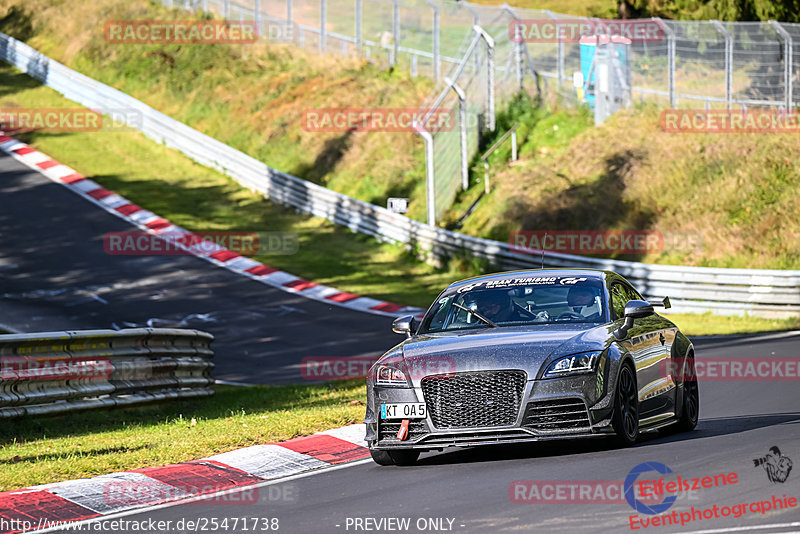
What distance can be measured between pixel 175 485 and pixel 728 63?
942 inches

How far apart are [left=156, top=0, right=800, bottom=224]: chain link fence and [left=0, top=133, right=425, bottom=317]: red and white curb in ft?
17.1

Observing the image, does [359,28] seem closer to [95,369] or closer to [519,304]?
[95,369]

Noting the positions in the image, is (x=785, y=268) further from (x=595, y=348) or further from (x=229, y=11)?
(x=229, y=11)

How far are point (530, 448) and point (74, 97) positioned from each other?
120 feet

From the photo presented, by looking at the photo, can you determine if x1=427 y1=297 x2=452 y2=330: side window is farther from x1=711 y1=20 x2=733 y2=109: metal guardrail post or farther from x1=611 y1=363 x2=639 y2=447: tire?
x1=711 y1=20 x2=733 y2=109: metal guardrail post

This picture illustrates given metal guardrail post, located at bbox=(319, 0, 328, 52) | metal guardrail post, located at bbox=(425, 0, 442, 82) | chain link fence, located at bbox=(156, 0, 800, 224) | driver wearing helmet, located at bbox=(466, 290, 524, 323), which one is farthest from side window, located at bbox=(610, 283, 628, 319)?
metal guardrail post, located at bbox=(319, 0, 328, 52)

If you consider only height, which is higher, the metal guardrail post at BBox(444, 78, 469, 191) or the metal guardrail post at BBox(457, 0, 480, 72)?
the metal guardrail post at BBox(457, 0, 480, 72)

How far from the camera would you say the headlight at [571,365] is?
8.37m


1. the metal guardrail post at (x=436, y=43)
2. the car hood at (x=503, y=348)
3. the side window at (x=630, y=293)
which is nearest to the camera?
the car hood at (x=503, y=348)

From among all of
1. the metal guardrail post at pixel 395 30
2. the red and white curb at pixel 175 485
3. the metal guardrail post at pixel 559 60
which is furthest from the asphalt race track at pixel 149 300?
the metal guardrail post at pixel 395 30

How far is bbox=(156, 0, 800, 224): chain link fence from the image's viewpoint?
96.3ft

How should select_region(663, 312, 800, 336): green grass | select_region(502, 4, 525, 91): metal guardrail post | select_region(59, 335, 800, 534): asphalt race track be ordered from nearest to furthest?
select_region(59, 335, 800, 534): asphalt race track < select_region(663, 312, 800, 336): green grass < select_region(502, 4, 525, 91): metal guardrail post

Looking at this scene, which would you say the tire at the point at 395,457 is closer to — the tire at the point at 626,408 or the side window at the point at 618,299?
the tire at the point at 626,408

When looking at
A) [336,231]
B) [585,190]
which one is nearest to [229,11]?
[336,231]
